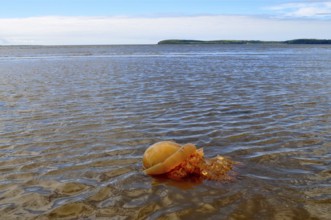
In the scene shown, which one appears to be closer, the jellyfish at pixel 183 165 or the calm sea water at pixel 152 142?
the calm sea water at pixel 152 142

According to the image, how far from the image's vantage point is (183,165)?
5508mm

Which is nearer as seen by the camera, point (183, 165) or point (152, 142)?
point (183, 165)

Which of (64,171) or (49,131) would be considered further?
(49,131)

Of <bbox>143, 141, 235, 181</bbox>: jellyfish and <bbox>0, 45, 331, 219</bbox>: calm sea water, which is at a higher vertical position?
<bbox>143, 141, 235, 181</bbox>: jellyfish

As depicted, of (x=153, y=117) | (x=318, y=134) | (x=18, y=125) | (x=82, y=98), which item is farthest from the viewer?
(x=82, y=98)

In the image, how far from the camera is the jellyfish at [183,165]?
545 cm

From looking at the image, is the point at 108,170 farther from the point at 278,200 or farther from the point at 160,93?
the point at 160,93

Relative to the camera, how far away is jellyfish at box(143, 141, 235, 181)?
5453mm

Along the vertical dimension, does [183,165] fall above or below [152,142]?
above

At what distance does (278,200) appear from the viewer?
4660 mm

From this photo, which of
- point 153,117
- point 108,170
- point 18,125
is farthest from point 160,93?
point 108,170

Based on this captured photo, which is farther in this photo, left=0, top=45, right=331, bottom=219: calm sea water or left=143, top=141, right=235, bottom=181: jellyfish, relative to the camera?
left=143, top=141, right=235, bottom=181: jellyfish

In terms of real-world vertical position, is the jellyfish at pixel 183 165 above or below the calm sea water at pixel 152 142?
above

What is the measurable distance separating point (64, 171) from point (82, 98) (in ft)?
22.2
